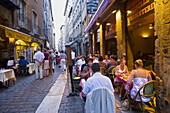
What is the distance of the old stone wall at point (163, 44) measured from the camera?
2.89m

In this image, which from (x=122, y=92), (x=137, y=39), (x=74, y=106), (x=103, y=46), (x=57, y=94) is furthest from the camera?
(x=103, y=46)

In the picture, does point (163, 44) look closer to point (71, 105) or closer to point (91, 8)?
point (71, 105)

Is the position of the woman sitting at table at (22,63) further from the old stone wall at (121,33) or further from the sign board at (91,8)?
the sign board at (91,8)

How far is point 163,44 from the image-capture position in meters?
3.04

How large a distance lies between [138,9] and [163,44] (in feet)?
→ 9.54

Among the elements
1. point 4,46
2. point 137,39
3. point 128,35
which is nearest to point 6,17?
point 4,46

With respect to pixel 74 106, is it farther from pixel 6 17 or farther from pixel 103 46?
pixel 6 17

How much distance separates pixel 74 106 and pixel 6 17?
9.22 m

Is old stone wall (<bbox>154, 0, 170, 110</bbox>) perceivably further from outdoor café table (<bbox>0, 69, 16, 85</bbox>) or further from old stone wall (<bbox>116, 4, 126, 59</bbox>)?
outdoor café table (<bbox>0, 69, 16, 85</bbox>)

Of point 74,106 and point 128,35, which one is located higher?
point 128,35

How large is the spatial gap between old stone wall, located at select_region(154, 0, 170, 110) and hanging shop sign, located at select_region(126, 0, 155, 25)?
1.38 metres

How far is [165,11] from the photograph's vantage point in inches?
117

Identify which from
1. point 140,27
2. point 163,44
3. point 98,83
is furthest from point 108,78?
point 140,27

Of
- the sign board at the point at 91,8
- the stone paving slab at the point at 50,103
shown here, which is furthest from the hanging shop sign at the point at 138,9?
the sign board at the point at 91,8
